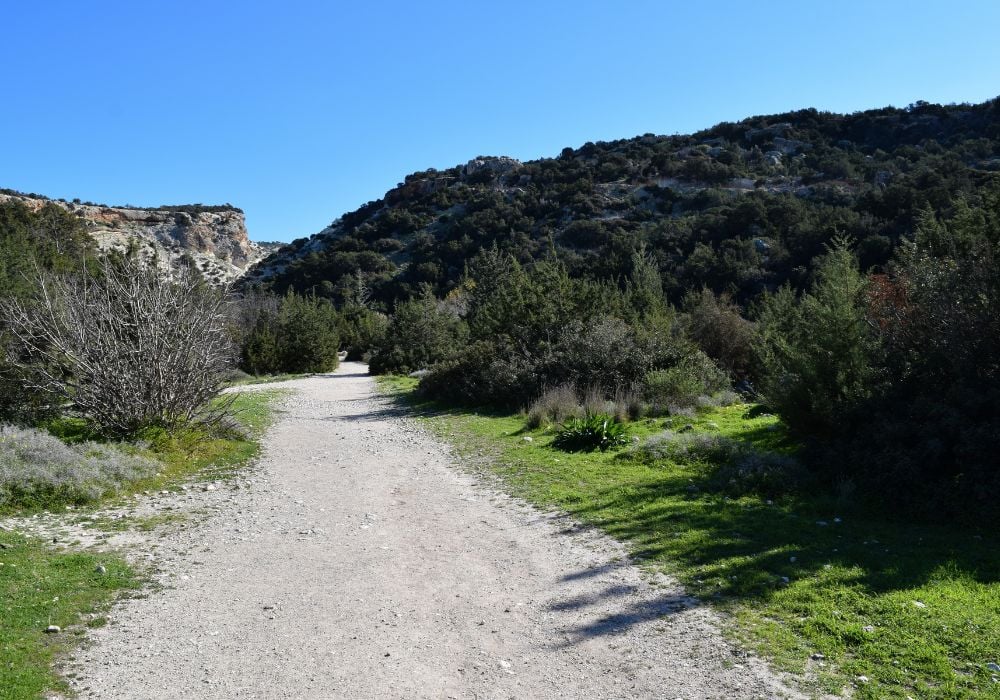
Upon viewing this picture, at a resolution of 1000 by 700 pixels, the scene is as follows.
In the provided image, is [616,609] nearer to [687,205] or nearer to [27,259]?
[27,259]

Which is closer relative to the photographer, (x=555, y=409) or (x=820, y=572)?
(x=820, y=572)

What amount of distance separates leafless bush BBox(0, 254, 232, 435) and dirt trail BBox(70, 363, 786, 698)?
14.0ft

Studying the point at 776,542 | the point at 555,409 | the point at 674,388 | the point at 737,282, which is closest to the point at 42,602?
the point at 776,542

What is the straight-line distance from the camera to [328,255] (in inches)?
3105

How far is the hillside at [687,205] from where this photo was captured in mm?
41469

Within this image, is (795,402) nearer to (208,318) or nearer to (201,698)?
(201,698)

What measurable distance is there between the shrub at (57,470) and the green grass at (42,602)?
146cm

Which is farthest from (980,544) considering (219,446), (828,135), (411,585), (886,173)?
(828,135)

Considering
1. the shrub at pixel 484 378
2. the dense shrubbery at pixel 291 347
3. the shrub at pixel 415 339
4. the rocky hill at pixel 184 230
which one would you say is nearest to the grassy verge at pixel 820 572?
the shrub at pixel 484 378

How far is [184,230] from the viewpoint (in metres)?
89.6

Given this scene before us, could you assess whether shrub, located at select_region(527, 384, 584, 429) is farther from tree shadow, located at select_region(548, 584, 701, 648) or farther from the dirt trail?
tree shadow, located at select_region(548, 584, 701, 648)

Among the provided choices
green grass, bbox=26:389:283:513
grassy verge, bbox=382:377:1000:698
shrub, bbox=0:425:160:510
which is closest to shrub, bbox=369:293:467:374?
green grass, bbox=26:389:283:513

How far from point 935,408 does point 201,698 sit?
8026 mm

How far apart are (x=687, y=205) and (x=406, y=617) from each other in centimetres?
6017
